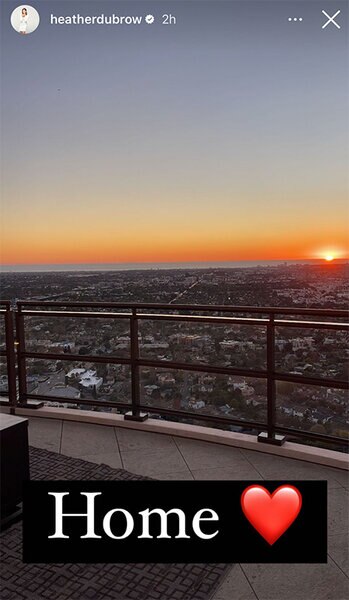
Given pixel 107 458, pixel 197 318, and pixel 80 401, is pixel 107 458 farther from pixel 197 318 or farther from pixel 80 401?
pixel 197 318

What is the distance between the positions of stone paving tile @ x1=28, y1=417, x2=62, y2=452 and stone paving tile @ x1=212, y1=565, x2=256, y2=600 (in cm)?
182

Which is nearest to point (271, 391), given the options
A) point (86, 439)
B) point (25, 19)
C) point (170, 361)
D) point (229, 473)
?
point (229, 473)

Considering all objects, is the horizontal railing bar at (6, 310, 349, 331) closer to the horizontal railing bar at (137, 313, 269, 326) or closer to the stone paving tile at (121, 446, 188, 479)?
the horizontal railing bar at (137, 313, 269, 326)

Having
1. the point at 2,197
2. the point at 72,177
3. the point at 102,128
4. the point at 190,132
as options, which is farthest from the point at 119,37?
the point at 72,177

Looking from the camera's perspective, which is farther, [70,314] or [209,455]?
[70,314]

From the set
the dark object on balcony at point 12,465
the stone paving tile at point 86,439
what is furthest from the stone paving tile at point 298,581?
the stone paving tile at point 86,439

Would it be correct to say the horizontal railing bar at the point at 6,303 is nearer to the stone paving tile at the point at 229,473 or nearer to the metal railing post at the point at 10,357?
the metal railing post at the point at 10,357

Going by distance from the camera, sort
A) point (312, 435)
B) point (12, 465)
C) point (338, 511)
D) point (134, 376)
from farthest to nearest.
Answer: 1. point (134, 376)
2. point (312, 435)
3. point (338, 511)
4. point (12, 465)

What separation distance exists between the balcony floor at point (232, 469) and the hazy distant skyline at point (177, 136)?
2.23m

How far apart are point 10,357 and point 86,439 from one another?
123 cm

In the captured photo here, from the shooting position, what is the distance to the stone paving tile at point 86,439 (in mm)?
3467

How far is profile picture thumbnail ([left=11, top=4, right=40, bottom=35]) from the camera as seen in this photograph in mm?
3064

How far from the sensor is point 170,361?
3918 mm

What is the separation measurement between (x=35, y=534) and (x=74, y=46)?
129 inches
